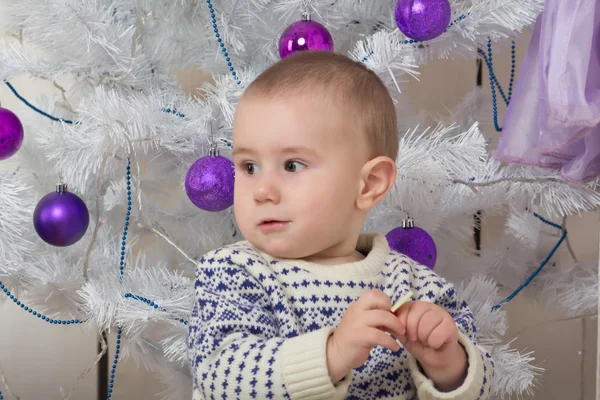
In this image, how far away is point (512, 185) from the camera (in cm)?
122

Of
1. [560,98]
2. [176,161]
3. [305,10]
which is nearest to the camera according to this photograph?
[560,98]

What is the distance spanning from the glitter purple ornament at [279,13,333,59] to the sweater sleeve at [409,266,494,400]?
361 millimetres

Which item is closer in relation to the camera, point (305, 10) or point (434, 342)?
point (434, 342)

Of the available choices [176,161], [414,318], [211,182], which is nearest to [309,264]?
[414,318]

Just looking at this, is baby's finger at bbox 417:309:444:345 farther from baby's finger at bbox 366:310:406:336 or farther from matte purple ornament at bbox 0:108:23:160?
matte purple ornament at bbox 0:108:23:160

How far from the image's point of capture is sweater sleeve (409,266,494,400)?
787 mm

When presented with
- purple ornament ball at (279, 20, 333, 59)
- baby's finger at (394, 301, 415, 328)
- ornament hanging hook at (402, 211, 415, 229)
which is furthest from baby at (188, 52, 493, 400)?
ornament hanging hook at (402, 211, 415, 229)

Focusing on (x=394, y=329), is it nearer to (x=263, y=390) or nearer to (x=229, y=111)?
(x=263, y=390)

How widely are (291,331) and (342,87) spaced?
0.88 ft

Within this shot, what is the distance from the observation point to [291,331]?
0.78m

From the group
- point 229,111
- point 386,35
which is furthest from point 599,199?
point 229,111

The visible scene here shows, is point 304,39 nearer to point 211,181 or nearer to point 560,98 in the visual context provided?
point 211,181

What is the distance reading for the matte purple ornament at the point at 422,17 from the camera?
1038mm

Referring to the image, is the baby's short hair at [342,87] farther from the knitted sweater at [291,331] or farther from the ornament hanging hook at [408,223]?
the ornament hanging hook at [408,223]
